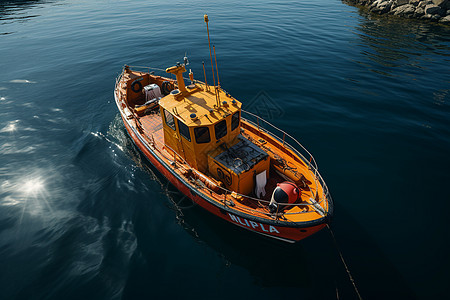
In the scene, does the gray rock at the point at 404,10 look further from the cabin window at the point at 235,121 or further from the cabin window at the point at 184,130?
the cabin window at the point at 184,130

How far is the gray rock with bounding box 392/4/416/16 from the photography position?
3268 centimetres

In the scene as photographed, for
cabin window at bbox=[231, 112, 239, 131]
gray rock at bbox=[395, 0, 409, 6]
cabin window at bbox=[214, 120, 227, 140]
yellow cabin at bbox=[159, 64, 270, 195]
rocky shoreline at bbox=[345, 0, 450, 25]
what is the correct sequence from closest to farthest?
yellow cabin at bbox=[159, 64, 270, 195], cabin window at bbox=[214, 120, 227, 140], cabin window at bbox=[231, 112, 239, 131], rocky shoreline at bbox=[345, 0, 450, 25], gray rock at bbox=[395, 0, 409, 6]

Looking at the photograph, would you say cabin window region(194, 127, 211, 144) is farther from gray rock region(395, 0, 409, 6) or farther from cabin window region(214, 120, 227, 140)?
gray rock region(395, 0, 409, 6)

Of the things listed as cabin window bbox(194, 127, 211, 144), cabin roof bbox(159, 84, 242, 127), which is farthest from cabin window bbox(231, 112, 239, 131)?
cabin window bbox(194, 127, 211, 144)

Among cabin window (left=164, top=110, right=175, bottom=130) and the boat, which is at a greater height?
cabin window (left=164, top=110, right=175, bottom=130)

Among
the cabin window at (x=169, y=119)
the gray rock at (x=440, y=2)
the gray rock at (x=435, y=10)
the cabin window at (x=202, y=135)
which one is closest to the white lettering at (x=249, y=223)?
the cabin window at (x=202, y=135)

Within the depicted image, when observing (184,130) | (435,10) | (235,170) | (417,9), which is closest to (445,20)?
(435,10)

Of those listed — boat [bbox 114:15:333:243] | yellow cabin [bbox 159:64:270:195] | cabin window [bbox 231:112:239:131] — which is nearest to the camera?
boat [bbox 114:15:333:243]

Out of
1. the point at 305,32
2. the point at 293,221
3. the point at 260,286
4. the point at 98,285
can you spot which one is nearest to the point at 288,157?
the point at 293,221

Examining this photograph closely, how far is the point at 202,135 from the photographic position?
29.6ft

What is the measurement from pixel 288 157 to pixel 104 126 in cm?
1375

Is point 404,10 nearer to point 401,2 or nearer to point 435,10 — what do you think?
point 401,2

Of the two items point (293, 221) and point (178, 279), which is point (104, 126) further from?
point (293, 221)

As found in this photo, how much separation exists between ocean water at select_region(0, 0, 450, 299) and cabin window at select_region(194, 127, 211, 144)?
11.8 ft
